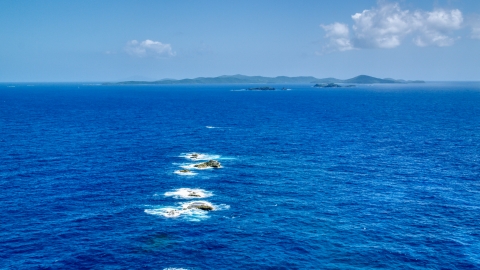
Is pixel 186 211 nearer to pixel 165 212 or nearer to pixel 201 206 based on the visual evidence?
pixel 201 206

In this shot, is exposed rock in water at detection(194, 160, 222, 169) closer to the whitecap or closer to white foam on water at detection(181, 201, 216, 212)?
white foam on water at detection(181, 201, 216, 212)

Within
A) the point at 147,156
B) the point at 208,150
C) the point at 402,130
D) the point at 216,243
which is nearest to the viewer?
the point at 216,243

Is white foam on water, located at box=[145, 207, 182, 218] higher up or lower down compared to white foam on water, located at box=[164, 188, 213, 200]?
lower down

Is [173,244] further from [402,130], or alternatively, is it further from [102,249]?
[402,130]

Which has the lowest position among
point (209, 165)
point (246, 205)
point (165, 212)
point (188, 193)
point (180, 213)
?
point (180, 213)

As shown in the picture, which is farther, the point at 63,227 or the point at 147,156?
the point at 147,156

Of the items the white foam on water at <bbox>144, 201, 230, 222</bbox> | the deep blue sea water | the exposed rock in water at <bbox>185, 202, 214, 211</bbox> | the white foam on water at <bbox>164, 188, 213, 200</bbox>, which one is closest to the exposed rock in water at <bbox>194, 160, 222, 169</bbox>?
the deep blue sea water

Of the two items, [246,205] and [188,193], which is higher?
[188,193]

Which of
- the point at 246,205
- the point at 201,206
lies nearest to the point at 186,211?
the point at 201,206

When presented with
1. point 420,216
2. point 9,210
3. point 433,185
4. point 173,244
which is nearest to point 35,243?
point 9,210
